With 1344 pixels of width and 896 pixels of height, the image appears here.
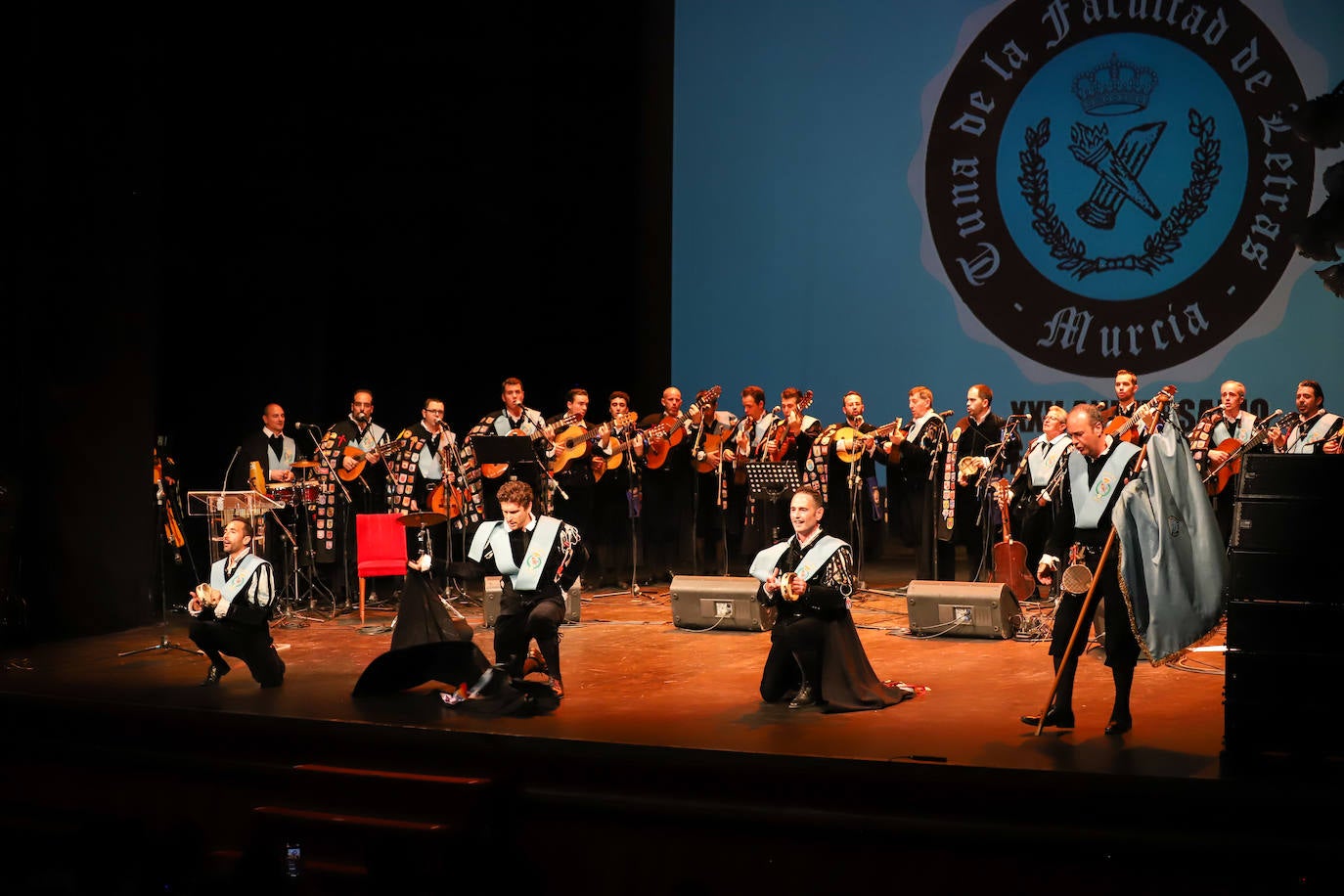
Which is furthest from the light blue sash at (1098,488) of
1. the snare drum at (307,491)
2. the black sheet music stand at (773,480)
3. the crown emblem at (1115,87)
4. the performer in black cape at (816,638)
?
the snare drum at (307,491)

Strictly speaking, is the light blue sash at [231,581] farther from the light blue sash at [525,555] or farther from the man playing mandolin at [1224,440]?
the man playing mandolin at [1224,440]

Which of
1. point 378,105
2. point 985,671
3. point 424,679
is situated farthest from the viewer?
point 378,105

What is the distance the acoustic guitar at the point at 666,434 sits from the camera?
1045 cm

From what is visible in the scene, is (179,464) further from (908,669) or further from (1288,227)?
(1288,227)

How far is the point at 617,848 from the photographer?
514cm

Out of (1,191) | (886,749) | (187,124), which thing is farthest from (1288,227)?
(1,191)

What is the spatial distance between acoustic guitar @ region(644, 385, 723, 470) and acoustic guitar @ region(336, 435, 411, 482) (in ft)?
6.52

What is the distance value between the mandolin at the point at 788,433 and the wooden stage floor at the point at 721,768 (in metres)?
2.99

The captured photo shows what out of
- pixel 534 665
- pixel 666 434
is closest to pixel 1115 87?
pixel 666 434

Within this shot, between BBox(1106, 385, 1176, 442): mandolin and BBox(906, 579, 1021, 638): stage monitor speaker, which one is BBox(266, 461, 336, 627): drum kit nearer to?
BBox(906, 579, 1021, 638): stage monitor speaker

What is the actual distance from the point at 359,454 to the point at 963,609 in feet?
15.6

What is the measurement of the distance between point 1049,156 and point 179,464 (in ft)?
24.7

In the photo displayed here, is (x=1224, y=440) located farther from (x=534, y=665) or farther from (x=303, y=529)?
(x=303, y=529)

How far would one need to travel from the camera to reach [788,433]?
10.1 metres
